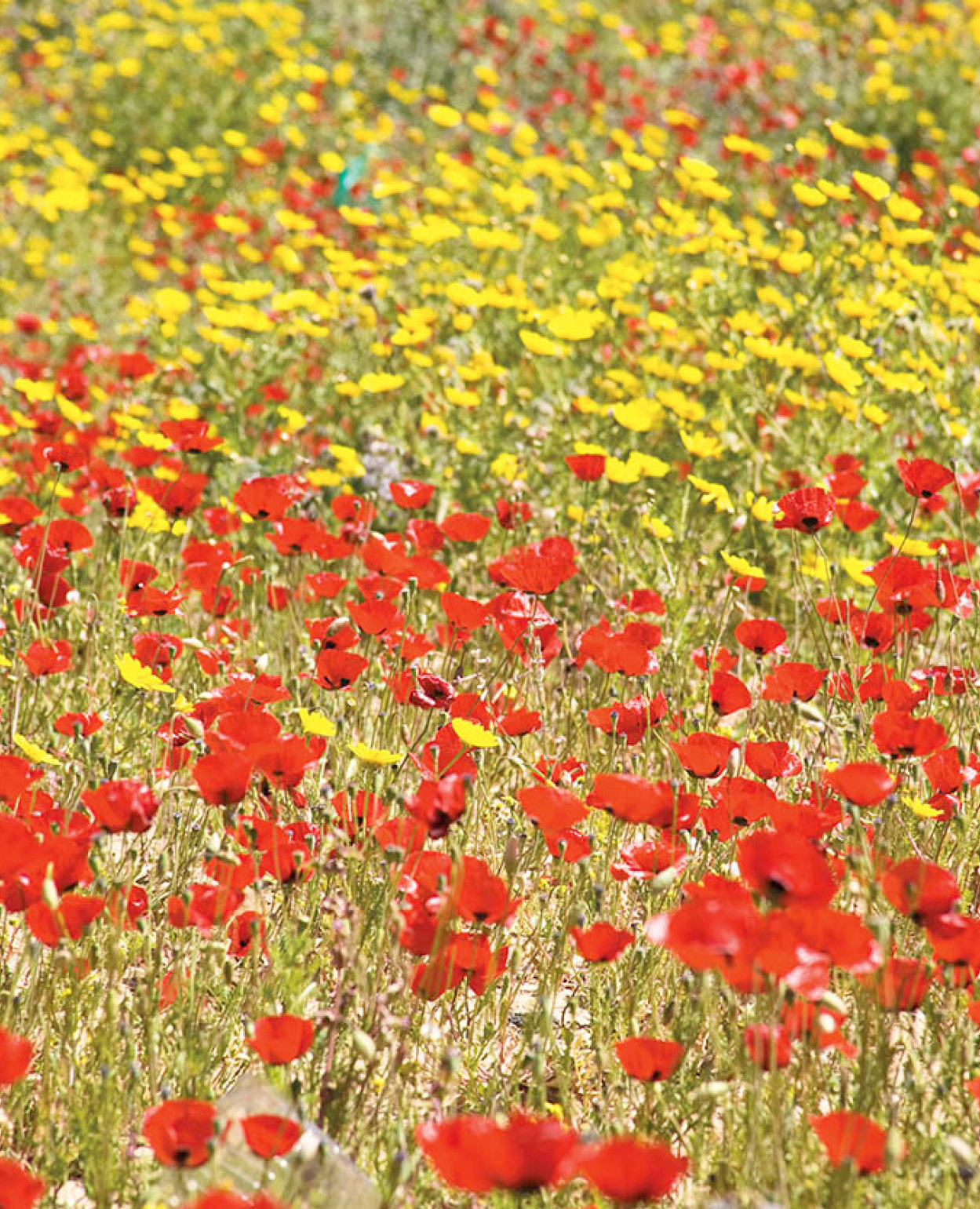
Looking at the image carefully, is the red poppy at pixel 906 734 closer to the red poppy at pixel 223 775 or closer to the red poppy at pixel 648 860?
the red poppy at pixel 648 860

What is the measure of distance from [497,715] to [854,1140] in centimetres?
130

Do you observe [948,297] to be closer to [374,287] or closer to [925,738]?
[374,287]

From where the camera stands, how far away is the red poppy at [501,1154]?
1282mm

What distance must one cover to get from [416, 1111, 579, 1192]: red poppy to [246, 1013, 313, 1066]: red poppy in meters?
0.33

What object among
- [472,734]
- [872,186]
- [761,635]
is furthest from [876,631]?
[872,186]

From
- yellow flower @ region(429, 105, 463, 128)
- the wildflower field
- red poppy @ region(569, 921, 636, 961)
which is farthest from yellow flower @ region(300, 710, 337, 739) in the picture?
yellow flower @ region(429, 105, 463, 128)

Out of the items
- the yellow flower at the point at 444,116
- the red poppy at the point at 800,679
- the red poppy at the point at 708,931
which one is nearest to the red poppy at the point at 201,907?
the red poppy at the point at 708,931

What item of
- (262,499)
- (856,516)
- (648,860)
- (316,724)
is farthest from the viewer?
(856,516)

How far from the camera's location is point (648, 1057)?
5.56 feet

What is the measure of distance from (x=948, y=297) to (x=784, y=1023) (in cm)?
361

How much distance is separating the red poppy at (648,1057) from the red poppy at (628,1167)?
1.08ft

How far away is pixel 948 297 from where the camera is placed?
191 inches

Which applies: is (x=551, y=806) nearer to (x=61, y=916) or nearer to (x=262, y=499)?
(x=61, y=916)

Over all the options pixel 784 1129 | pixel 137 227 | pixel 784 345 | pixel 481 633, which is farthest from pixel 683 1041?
pixel 137 227
